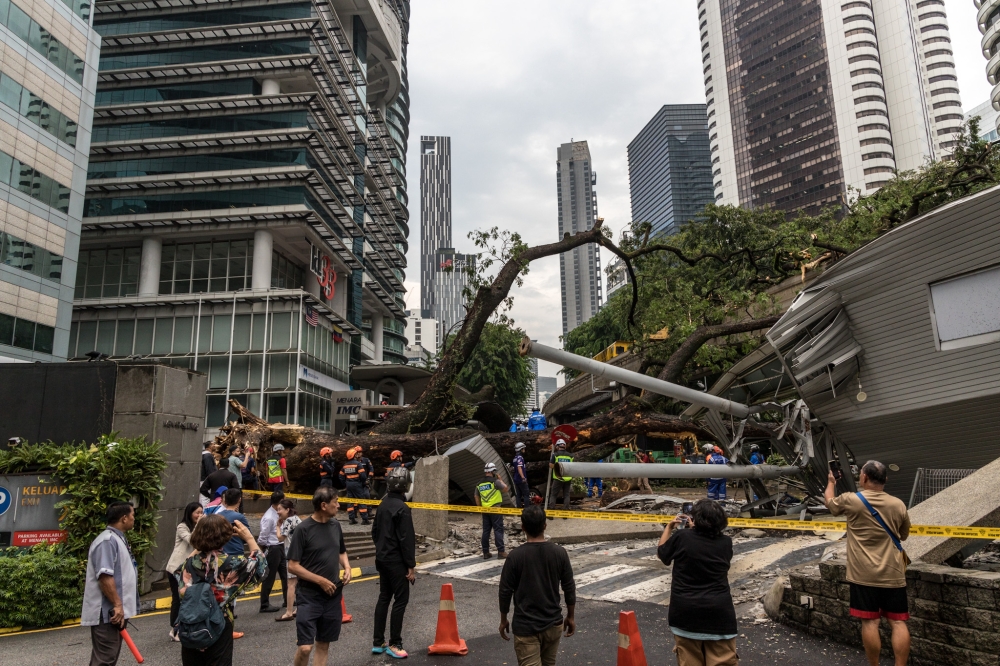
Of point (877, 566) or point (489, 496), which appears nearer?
point (877, 566)

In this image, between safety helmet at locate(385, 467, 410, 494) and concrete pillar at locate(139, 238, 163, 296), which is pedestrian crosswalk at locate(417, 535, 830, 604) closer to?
safety helmet at locate(385, 467, 410, 494)

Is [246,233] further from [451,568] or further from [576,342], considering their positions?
[576,342]

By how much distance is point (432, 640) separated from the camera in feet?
21.0

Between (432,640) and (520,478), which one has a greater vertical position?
(520,478)

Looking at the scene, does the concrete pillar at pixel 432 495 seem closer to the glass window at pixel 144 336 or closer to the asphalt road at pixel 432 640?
the asphalt road at pixel 432 640

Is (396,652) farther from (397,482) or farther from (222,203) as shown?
(222,203)

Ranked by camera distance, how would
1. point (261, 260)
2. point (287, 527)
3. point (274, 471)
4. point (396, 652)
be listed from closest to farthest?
point (396, 652) → point (287, 527) → point (274, 471) → point (261, 260)

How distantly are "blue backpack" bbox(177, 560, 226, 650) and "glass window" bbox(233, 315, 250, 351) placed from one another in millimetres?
31973

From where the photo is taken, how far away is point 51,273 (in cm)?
2808

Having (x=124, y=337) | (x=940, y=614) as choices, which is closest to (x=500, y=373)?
(x=124, y=337)

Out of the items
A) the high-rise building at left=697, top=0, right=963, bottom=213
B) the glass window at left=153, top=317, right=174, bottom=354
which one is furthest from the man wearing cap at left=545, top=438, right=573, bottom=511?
the high-rise building at left=697, top=0, right=963, bottom=213

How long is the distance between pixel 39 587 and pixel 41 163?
26453 millimetres

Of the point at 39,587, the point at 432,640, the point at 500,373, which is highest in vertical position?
the point at 500,373

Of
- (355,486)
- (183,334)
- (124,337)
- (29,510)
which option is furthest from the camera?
(124,337)
